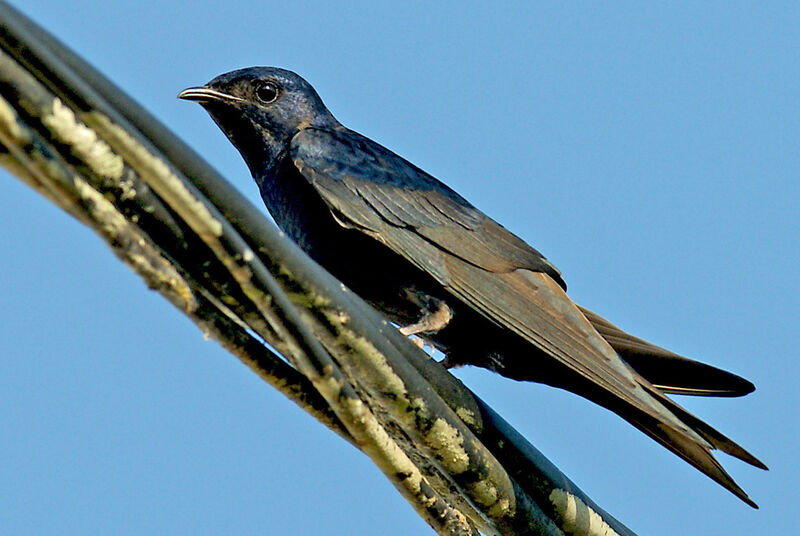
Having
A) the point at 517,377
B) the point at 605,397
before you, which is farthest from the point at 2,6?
the point at 517,377

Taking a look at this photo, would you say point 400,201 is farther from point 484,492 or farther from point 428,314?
point 484,492

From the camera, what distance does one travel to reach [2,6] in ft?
4.74

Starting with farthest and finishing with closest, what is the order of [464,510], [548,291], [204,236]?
[548,291] → [464,510] → [204,236]

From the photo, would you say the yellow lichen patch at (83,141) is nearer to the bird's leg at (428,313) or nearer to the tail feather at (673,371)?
the bird's leg at (428,313)

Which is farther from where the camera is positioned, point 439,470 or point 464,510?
point 464,510

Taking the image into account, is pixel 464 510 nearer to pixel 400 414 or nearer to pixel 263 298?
pixel 400 414

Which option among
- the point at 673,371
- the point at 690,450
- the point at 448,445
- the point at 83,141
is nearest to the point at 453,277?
the point at 673,371

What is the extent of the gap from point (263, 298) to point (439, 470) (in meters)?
1.00

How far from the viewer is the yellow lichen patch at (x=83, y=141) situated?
1562 millimetres

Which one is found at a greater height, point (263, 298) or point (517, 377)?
point (517, 377)

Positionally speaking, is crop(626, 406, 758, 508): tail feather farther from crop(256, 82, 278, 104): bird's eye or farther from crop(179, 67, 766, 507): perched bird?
crop(256, 82, 278, 104): bird's eye

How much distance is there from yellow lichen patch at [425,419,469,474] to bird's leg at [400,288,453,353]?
5.49 ft

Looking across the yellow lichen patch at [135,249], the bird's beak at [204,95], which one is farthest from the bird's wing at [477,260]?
the yellow lichen patch at [135,249]

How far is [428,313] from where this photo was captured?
4.36 meters
